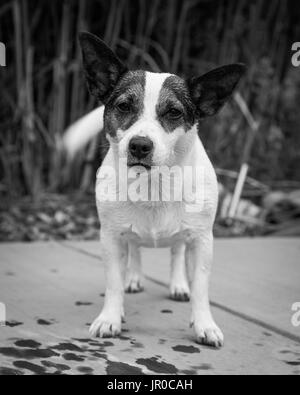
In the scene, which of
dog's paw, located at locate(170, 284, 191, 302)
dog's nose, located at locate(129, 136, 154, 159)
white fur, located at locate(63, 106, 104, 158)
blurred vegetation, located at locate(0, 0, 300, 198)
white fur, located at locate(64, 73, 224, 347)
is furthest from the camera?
blurred vegetation, located at locate(0, 0, 300, 198)

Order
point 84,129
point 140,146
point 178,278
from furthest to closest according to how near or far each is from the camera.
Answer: point 178,278, point 84,129, point 140,146

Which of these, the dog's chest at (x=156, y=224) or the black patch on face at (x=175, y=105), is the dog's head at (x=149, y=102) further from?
the dog's chest at (x=156, y=224)

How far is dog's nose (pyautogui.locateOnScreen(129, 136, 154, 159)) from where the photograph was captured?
8.28 feet

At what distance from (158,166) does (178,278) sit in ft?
3.34

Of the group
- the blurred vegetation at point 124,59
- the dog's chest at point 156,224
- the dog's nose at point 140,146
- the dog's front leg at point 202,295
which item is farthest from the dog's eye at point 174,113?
the blurred vegetation at point 124,59

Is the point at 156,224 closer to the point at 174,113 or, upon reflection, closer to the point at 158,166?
the point at 158,166

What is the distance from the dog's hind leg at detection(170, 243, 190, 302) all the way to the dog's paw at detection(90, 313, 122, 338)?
694 millimetres

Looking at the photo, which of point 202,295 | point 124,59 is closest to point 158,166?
point 202,295

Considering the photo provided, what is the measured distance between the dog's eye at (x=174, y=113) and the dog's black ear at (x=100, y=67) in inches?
13.6

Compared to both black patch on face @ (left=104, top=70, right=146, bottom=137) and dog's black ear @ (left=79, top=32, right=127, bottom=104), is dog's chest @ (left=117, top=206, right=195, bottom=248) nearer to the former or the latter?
black patch on face @ (left=104, top=70, right=146, bottom=137)

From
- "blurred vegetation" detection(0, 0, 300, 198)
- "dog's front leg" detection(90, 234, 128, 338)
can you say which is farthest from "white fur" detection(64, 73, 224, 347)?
"blurred vegetation" detection(0, 0, 300, 198)

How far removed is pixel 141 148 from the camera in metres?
2.53

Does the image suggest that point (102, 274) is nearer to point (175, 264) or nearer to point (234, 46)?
point (175, 264)

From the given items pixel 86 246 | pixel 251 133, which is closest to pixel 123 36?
pixel 251 133
